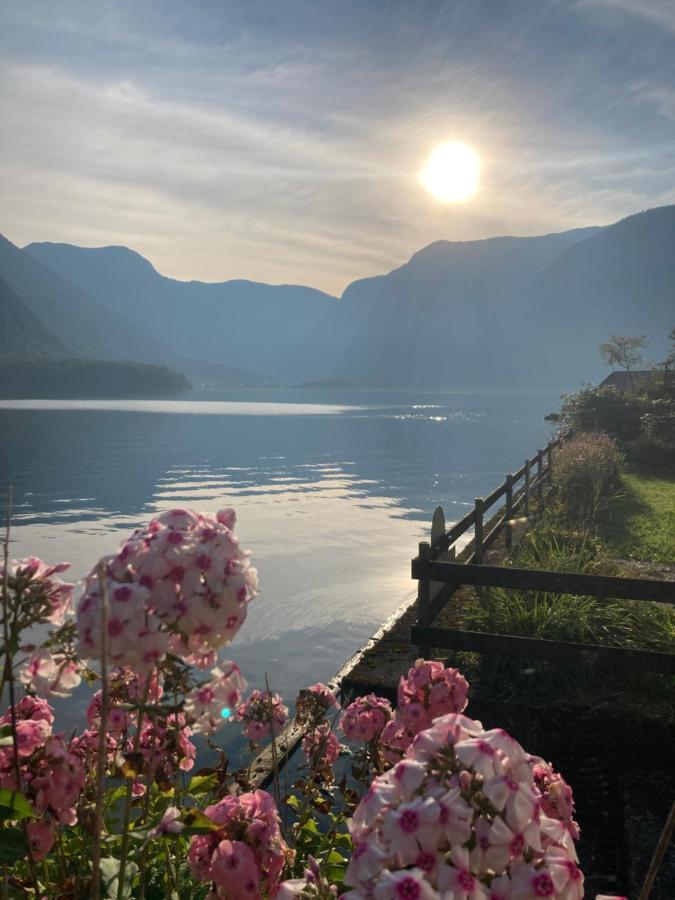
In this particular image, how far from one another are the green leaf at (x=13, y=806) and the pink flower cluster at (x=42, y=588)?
1.84 feet

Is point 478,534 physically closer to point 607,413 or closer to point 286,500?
point 286,500

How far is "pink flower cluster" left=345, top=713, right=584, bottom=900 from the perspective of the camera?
60.4 inches

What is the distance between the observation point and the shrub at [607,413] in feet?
114

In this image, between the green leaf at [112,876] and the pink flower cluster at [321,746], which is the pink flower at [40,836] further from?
the pink flower cluster at [321,746]

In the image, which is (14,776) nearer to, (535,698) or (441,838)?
(441,838)

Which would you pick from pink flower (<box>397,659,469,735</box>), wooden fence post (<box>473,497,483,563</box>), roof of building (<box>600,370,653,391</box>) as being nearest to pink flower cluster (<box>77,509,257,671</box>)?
pink flower (<box>397,659,469,735</box>)

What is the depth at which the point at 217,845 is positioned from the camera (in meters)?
2.41

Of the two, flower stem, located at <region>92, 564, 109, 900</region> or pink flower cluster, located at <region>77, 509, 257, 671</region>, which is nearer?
flower stem, located at <region>92, 564, 109, 900</region>

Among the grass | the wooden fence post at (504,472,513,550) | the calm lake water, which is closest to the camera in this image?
the grass

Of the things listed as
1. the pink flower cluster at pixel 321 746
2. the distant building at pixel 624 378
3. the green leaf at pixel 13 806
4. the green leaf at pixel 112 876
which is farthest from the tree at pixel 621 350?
the green leaf at pixel 13 806

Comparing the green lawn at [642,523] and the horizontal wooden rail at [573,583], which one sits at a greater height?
the horizontal wooden rail at [573,583]

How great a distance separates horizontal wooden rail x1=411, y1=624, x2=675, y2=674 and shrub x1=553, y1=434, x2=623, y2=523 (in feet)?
38.5

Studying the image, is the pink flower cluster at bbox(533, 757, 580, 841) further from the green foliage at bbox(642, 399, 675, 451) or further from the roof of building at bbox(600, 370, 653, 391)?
the roof of building at bbox(600, 370, 653, 391)

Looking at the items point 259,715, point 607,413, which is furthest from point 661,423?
point 259,715
